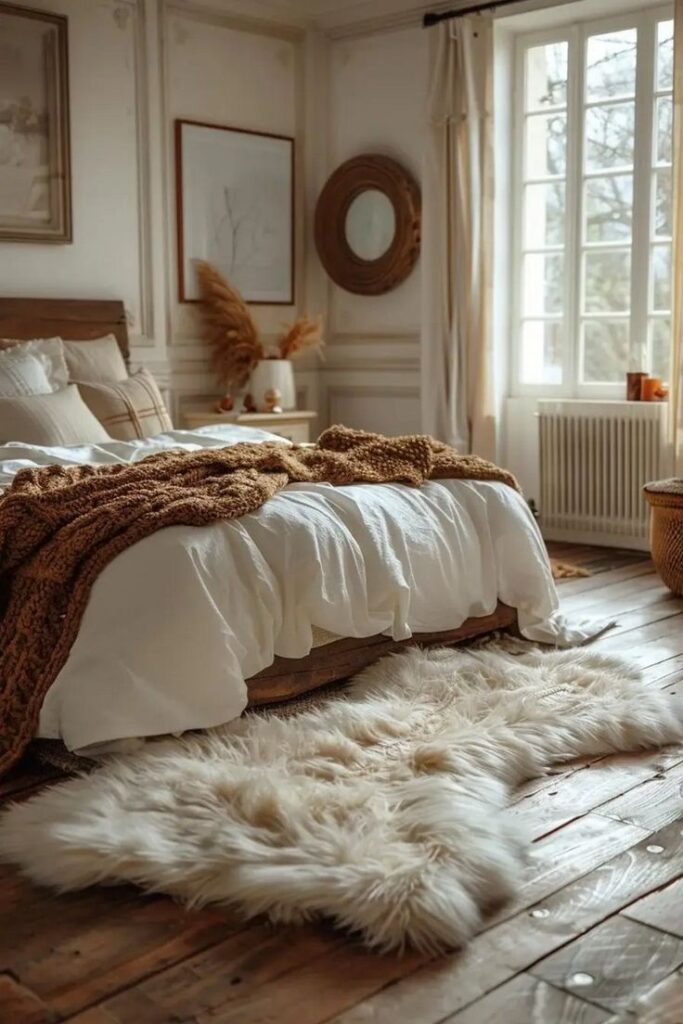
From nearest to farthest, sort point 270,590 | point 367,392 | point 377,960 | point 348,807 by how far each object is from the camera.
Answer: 1. point 377,960
2. point 348,807
3. point 270,590
4. point 367,392

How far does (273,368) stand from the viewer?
18.7 feet

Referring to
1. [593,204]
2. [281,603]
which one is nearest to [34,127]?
[593,204]

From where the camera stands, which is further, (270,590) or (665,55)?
(665,55)

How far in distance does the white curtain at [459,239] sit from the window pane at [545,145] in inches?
10.7

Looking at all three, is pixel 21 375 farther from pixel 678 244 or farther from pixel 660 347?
pixel 660 347

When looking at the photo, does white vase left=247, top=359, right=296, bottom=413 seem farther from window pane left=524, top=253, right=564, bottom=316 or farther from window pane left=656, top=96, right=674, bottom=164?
window pane left=656, top=96, right=674, bottom=164

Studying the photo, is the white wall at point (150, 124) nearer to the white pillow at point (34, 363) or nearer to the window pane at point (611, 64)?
the white pillow at point (34, 363)

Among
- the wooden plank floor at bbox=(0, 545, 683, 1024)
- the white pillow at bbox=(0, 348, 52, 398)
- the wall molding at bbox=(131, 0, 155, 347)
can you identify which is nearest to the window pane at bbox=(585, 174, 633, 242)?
the wall molding at bbox=(131, 0, 155, 347)

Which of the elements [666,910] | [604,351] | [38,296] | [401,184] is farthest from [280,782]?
[401,184]

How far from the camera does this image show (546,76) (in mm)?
5641

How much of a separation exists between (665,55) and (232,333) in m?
2.27

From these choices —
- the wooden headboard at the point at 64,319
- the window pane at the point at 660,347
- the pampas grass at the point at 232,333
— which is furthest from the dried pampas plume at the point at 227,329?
the window pane at the point at 660,347

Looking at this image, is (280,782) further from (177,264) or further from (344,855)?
(177,264)

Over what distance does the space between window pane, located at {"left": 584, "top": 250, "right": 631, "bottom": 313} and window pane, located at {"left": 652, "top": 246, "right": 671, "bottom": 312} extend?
0.12 meters
